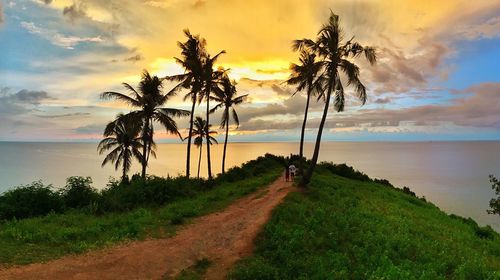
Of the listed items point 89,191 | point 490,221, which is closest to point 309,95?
point 89,191

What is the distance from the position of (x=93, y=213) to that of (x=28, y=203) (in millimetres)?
4447

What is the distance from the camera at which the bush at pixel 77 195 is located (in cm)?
2467

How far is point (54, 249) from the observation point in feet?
45.8

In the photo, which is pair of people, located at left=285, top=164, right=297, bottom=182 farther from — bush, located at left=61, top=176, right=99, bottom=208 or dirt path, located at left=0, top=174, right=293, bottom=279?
bush, located at left=61, top=176, right=99, bottom=208

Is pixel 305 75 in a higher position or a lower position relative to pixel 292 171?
higher

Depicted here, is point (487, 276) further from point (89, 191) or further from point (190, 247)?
point (89, 191)

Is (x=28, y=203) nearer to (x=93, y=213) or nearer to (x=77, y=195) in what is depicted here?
(x=77, y=195)

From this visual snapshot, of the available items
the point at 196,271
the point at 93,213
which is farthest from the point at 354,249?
the point at 93,213

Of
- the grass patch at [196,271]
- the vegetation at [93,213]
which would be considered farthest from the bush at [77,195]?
the grass patch at [196,271]

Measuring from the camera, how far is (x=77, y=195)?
25078mm

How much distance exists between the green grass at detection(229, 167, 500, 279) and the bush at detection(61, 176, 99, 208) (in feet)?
45.7

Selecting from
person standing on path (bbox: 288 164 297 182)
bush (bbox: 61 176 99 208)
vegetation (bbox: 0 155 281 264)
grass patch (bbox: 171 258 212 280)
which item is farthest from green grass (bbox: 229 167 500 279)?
bush (bbox: 61 176 99 208)

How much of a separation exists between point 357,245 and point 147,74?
28818 millimetres

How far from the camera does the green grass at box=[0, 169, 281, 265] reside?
535 inches
